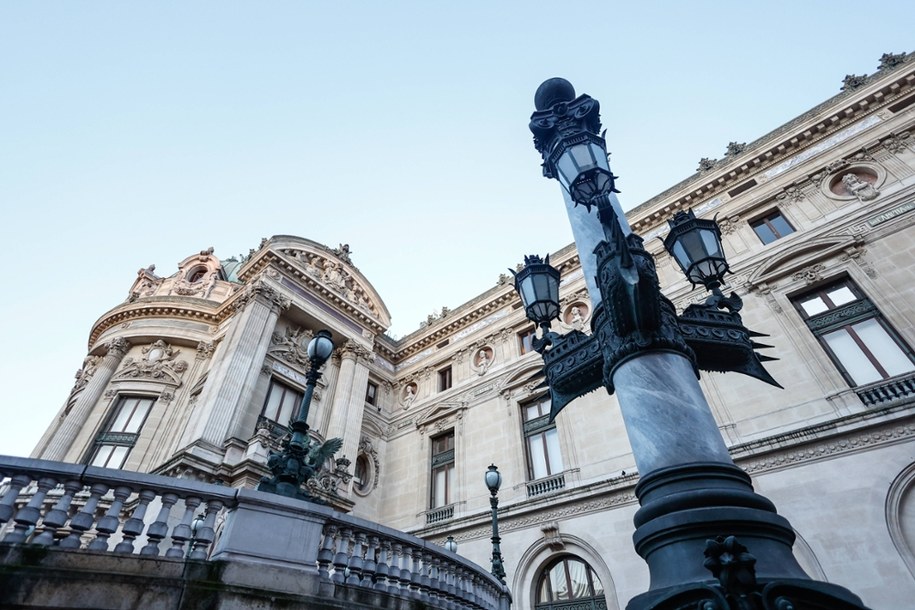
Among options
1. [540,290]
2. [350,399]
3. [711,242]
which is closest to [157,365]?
[350,399]

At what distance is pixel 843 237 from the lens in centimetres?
1298

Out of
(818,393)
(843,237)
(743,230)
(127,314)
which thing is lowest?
(818,393)

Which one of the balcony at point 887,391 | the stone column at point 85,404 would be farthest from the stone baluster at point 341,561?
the stone column at point 85,404

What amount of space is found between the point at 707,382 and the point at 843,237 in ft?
18.5

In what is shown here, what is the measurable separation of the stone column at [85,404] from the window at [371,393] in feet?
34.6

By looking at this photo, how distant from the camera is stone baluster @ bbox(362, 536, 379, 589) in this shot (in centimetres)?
541

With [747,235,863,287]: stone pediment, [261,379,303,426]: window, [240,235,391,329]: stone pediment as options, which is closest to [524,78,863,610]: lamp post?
[747,235,863,287]: stone pediment

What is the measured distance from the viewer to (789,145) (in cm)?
1562

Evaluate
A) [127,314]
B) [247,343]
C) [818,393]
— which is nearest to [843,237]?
[818,393]

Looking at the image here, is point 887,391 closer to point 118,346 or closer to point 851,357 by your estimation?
point 851,357

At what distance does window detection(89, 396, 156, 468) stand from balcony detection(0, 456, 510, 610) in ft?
47.1

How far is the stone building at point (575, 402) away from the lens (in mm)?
10602

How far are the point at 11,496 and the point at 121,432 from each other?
52.3 feet

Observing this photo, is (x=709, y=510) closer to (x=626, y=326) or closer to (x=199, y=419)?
(x=626, y=326)
